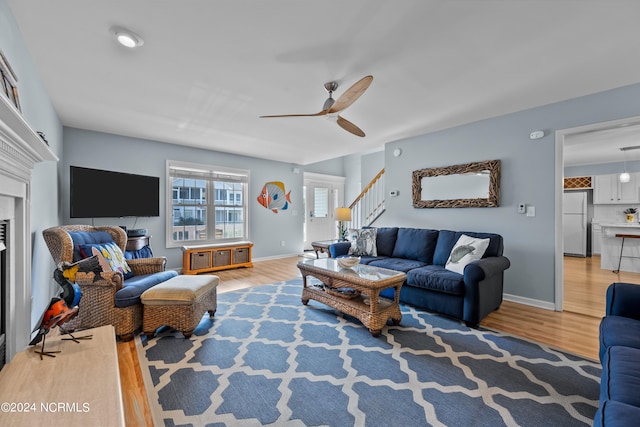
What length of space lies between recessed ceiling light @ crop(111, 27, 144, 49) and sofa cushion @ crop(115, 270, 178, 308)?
6.38 feet

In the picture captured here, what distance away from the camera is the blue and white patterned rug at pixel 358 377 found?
4.93ft

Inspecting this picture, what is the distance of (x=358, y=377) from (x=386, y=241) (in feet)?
8.18

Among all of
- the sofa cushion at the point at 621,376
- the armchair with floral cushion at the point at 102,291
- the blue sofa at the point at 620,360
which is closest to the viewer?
the blue sofa at the point at 620,360

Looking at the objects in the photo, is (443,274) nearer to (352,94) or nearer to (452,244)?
(452,244)

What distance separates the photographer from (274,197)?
6.33 metres

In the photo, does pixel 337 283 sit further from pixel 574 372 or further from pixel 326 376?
pixel 574 372

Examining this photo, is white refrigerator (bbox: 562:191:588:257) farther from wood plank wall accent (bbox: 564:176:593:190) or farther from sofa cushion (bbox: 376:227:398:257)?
sofa cushion (bbox: 376:227:398:257)

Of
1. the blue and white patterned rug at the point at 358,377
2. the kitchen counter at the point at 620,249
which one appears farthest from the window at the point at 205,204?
the kitchen counter at the point at 620,249

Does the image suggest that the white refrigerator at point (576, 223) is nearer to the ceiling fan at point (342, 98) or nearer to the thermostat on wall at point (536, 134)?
the thermostat on wall at point (536, 134)

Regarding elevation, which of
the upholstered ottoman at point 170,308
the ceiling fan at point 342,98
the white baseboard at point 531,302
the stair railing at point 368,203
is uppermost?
the ceiling fan at point 342,98

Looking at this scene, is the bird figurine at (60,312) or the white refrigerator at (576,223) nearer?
the bird figurine at (60,312)

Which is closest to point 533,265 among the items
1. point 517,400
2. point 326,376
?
point 517,400

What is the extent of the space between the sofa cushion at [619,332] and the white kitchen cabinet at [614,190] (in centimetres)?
697

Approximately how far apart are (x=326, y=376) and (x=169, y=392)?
3.24 feet
